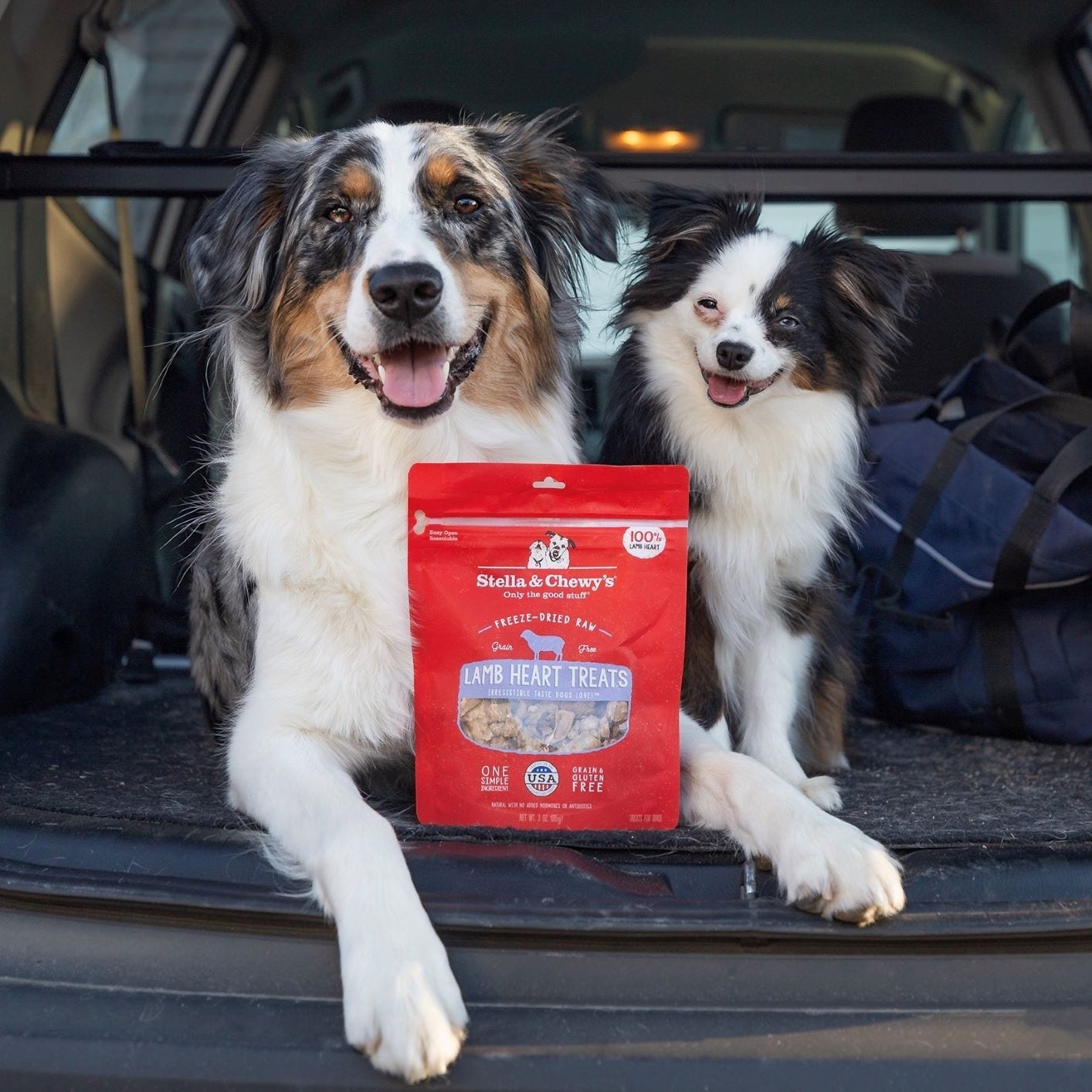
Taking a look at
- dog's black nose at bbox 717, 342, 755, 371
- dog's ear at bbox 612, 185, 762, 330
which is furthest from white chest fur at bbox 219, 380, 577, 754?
dog's ear at bbox 612, 185, 762, 330

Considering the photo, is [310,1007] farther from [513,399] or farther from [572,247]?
[572,247]

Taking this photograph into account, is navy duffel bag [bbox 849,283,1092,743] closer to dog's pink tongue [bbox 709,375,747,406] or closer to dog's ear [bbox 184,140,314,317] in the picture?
dog's pink tongue [bbox 709,375,747,406]

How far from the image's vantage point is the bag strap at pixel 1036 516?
256cm

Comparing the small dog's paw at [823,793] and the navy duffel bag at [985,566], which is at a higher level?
the navy duffel bag at [985,566]

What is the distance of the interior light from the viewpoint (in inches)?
145

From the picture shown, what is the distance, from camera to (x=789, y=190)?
267cm

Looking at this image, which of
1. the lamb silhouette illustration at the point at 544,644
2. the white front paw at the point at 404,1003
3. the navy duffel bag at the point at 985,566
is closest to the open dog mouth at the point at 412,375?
the lamb silhouette illustration at the point at 544,644

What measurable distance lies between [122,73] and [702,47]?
1588 mm

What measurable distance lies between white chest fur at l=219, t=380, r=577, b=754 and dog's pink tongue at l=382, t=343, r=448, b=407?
9 cm

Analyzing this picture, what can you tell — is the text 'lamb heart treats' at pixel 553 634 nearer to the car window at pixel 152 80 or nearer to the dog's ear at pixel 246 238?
the dog's ear at pixel 246 238

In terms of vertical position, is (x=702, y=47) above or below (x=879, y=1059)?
above

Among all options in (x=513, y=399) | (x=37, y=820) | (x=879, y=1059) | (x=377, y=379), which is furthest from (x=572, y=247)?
(x=879, y=1059)

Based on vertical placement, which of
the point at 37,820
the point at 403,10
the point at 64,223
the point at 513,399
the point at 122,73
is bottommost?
the point at 37,820

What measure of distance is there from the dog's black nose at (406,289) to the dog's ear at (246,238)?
1.34 ft
